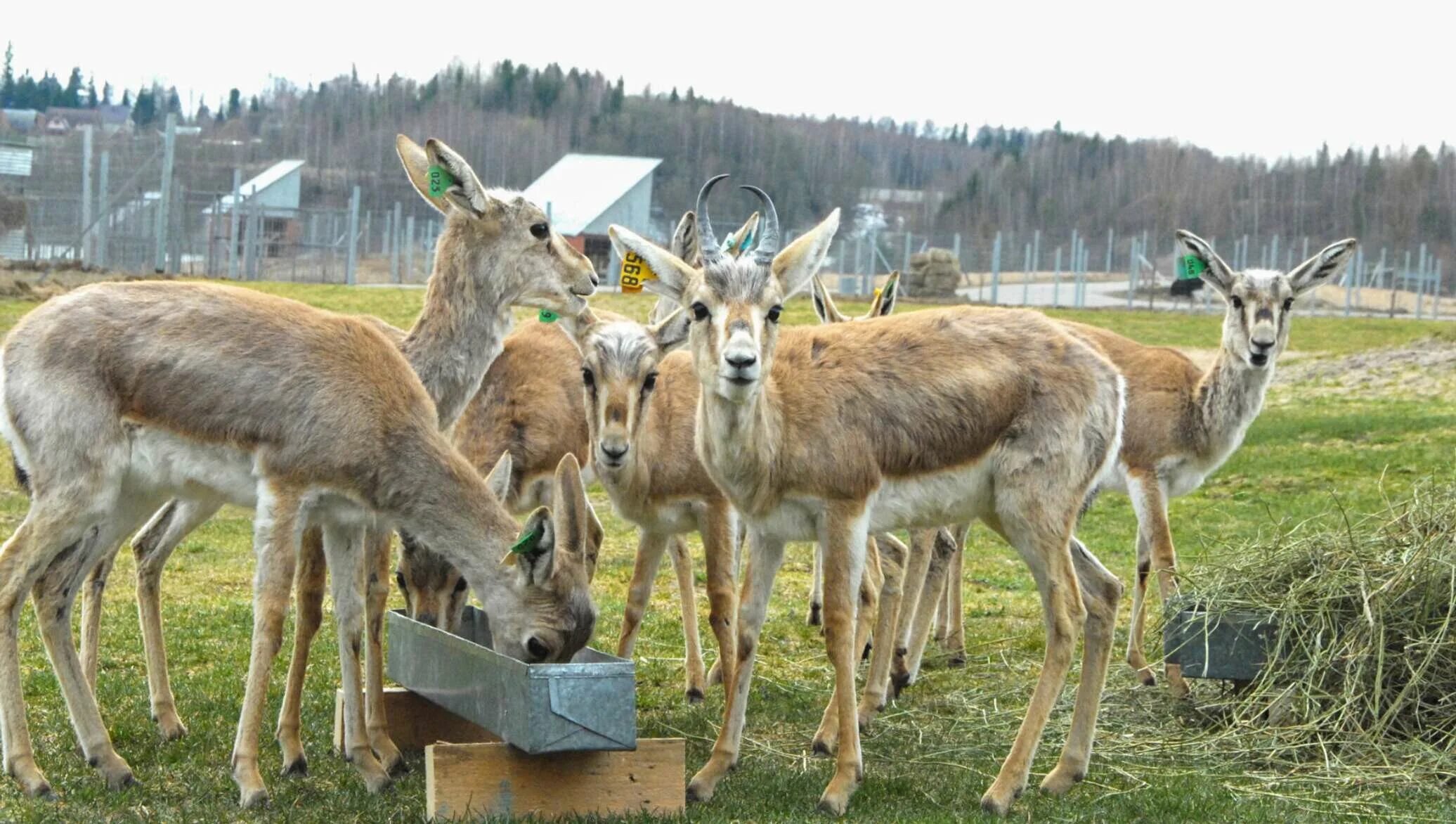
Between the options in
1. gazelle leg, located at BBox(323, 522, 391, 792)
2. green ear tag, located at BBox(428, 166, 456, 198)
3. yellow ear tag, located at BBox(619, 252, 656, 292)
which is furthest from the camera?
yellow ear tag, located at BBox(619, 252, 656, 292)

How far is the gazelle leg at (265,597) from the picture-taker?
6.70 metres

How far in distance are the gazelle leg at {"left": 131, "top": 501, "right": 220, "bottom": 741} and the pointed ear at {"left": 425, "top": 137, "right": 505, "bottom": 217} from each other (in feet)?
7.03

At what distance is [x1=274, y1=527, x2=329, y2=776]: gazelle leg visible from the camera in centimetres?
727

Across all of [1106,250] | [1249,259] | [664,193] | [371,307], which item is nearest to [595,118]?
[664,193]

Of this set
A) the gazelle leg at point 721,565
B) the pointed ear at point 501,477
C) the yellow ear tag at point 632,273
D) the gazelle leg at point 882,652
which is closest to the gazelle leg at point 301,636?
the pointed ear at point 501,477

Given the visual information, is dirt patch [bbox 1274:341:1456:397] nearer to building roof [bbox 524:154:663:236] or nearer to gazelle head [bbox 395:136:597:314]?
gazelle head [bbox 395:136:597:314]

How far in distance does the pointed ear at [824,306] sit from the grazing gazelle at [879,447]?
435 cm

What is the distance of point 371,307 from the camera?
115ft

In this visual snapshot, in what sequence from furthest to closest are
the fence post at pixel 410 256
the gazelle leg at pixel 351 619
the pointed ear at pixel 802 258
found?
the fence post at pixel 410 256
the pointed ear at pixel 802 258
the gazelle leg at pixel 351 619

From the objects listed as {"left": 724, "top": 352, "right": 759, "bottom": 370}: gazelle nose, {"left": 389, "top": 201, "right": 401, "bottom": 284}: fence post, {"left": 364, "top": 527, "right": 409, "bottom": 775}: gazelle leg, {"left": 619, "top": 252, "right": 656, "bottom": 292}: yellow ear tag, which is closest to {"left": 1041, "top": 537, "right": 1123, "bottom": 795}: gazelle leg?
{"left": 724, "top": 352, "right": 759, "bottom": 370}: gazelle nose

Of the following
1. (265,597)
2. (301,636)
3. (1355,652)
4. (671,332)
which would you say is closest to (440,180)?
(671,332)

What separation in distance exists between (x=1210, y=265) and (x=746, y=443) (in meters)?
5.83

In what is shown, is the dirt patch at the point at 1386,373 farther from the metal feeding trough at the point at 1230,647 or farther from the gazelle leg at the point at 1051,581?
the gazelle leg at the point at 1051,581

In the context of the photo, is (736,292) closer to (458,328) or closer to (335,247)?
(458,328)
